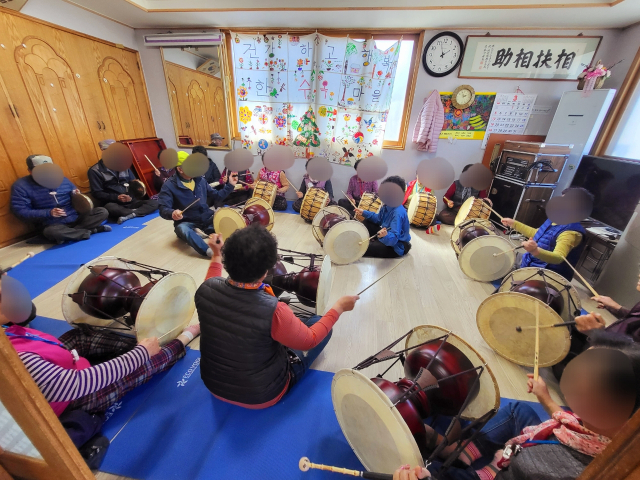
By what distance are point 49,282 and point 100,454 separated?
2.03 meters

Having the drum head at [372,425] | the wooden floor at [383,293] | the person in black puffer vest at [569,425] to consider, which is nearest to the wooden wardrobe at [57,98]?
the wooden floor at [383,293]

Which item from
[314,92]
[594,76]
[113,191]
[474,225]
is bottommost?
[113,191]

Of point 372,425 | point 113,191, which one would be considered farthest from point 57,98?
point 372,425

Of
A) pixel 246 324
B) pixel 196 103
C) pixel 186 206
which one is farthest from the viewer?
pixel 196 103

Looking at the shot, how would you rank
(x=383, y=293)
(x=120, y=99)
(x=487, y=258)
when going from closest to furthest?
(x=487, y=258) → (x=383, y=293) → (x=120, y=99)

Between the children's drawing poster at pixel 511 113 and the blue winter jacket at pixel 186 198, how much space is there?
4.21 metres

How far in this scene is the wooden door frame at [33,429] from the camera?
1.80ft

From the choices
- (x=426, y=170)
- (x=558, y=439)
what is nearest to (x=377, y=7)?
(x=426, y=170)

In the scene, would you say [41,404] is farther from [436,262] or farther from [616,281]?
[616,281]

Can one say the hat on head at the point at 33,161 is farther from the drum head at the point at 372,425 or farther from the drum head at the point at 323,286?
the drum head at the point at 372,425

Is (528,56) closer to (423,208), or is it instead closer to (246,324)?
(423,208)

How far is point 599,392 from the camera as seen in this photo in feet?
1.75

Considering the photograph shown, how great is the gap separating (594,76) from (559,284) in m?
3.40

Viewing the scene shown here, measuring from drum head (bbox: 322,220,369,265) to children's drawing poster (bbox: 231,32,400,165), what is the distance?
2349mm
